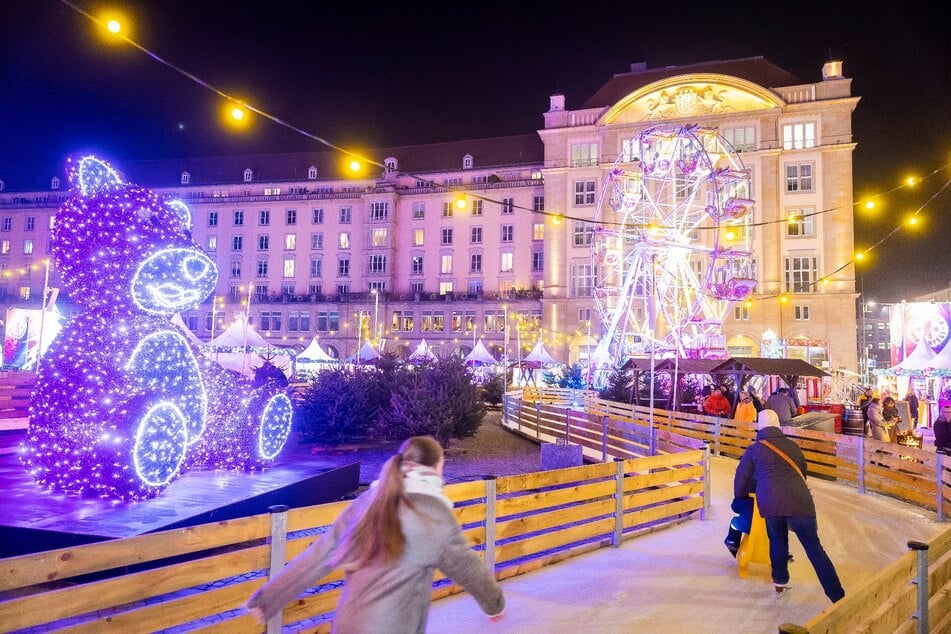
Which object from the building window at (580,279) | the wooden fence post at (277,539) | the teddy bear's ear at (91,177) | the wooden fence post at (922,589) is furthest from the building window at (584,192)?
the wooden fence post at (277,539)

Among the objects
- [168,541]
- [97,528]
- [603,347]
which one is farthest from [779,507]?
[603,347]

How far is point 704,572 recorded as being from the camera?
673cm

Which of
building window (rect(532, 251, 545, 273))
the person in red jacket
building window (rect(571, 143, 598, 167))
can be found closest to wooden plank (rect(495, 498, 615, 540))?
the person in red jacket

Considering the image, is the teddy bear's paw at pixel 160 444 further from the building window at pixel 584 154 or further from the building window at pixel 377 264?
the building window at pixel 377 264

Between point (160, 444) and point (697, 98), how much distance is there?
4779 cm

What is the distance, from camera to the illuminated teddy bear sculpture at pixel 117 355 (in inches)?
299

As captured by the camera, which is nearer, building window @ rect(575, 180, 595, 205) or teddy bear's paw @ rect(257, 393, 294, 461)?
teddy bear's paw @ rect(257, 393, 294, 461)

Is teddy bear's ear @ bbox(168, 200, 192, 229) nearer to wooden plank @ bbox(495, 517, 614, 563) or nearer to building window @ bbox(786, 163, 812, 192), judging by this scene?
wooden plank @ bbox(495, 517, 614, 563)

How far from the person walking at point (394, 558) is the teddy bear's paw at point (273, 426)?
26.4ft

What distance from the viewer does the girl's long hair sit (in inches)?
106

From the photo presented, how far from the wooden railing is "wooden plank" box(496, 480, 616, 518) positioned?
3.10 metres

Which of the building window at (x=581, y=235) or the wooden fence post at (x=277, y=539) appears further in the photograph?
the building window at (x=581, y=235)

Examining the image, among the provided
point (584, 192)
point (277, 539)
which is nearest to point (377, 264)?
point (584, 192)

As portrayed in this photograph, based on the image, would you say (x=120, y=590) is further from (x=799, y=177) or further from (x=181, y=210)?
(x=799, y=177)
